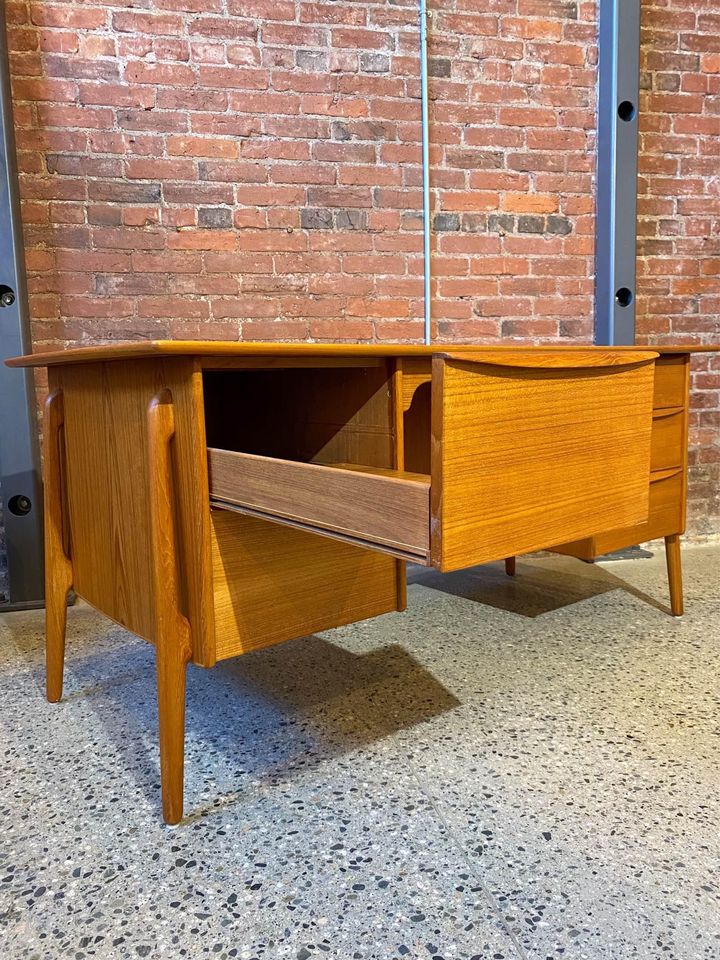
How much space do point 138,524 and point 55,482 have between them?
38 cm

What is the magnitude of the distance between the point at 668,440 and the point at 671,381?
15 centimetres

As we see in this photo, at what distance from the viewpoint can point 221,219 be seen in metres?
2.14

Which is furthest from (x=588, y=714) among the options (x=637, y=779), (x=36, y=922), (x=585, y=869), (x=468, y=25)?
(x=468, y=25)

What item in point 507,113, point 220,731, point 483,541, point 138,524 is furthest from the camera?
point 507,113

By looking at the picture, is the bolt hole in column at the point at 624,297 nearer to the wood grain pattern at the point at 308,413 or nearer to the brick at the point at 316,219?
the brick at the point at 316,219

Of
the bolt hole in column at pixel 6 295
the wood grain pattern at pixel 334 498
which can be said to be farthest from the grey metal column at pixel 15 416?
the wood grain pattern at pixel 334 498

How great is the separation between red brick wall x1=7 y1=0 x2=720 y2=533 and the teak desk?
0.74 meters

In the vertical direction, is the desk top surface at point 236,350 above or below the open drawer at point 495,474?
above

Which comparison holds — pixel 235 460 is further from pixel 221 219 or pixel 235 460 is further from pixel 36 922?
pixel 221 219

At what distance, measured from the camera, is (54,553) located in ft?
4.86

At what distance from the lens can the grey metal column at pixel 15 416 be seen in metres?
1.93

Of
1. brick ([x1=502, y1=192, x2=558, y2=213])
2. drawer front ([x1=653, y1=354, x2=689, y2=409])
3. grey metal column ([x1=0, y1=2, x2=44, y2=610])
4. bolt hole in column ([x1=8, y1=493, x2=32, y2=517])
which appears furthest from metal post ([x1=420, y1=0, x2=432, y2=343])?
bolt hole in column ([x1=8, y1=493, x2=32, y2=517])

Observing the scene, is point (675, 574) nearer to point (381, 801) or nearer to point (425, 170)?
point (381, 801)

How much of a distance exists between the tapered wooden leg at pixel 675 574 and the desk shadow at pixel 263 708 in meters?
0.76
